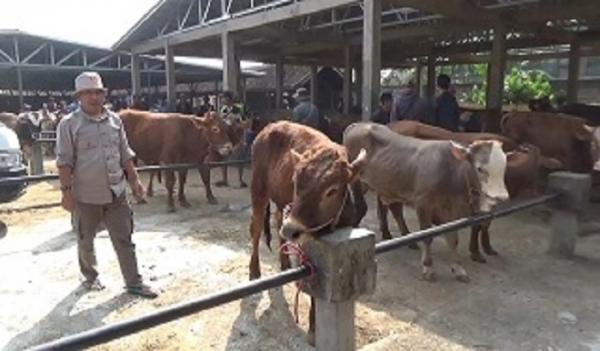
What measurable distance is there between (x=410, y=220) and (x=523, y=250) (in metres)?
1.64

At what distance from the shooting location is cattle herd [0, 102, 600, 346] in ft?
9.20

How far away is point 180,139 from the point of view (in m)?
7.84

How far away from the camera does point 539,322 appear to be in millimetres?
3809

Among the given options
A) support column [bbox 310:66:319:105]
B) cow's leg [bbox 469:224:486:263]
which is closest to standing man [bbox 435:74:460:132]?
cow's leg [bbox 469:224:486:263]

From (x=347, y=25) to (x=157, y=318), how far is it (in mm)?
11498

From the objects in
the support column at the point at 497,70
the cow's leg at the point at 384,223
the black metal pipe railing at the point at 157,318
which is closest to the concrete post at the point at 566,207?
the cow's leg at the point at 384,223

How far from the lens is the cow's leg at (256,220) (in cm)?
444

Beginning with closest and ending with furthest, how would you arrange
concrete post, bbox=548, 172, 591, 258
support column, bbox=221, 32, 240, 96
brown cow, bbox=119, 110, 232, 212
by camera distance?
1. concrete post, bbox=548, 172, 591, 258
2. brown cow, bbox=119, 110, 232, 212
3. support column, bbox=221, 32, 240, 96

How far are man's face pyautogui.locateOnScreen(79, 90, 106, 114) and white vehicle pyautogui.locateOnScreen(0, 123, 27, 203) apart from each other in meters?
3.11

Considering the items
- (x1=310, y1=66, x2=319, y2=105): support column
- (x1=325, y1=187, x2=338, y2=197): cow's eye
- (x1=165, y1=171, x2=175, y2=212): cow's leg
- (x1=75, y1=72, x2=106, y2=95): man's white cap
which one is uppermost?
(x1=310, y1=66, x2=319, y2=105): support column

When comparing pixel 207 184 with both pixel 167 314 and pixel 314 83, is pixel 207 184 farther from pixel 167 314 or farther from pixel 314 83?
pixel 314 83

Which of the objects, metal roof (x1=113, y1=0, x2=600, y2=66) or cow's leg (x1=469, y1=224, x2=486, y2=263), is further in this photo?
metal roof (x1=113, y1=0, x2=600, y2=66)

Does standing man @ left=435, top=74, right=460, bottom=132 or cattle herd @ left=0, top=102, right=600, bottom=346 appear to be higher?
standing man @ left=435, top=74, right=460, bottom=132

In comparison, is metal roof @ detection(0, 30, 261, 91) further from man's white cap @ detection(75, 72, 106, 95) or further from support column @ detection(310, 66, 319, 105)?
man's white cap @ detection(75, 72, 106, 95)
